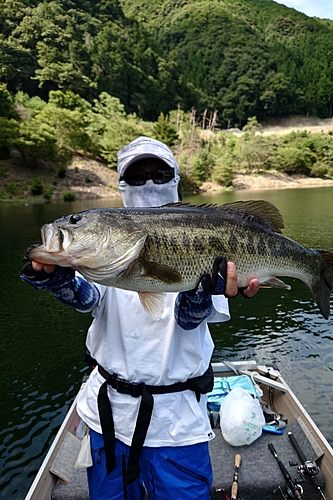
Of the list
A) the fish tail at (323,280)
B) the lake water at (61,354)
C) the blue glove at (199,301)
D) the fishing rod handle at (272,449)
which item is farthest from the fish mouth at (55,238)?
the lake water at (61,354)

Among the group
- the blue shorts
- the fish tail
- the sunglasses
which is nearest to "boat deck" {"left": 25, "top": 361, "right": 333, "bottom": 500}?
the blue shorts

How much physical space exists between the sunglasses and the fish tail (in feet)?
4.58

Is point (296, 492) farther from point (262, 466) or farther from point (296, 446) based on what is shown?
point (296, 446)

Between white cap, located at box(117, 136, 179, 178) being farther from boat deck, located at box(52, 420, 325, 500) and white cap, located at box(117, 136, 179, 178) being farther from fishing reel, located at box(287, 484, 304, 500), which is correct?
fishing reel, located at box(287, 484, 304, 500)

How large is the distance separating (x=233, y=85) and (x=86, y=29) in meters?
55.2

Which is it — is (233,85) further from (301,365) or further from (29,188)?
(301,365)

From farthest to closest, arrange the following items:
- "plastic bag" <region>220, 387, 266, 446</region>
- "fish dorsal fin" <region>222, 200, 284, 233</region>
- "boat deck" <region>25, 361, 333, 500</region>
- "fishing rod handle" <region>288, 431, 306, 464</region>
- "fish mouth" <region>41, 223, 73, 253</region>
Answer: "plastic bag" <region>220, 387, 266, 446</region>
"fishing rod handle" <region>288, 431, 306, 464</region>
"boat deck" <region>25, 361, 333, 500</region>
"fish dorsal fin" <region>222, 200, 284, 233</region>
"fish mouth" <region>41, 223, 73, 253</region>

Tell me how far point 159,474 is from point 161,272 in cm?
130

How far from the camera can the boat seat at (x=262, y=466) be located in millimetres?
3799

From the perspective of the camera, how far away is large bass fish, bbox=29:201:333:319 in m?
2.07

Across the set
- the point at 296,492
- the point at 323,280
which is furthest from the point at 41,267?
the point at 296,492

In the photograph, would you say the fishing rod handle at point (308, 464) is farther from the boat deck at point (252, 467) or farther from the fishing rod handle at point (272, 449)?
the fishing rod handle at point (272, 449)

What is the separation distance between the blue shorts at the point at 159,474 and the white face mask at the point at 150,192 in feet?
5.99

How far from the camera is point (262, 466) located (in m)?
4.09
